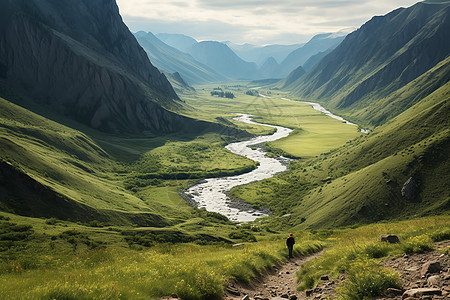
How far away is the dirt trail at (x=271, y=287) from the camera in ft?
60.4

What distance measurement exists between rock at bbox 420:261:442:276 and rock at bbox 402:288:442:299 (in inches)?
90.7

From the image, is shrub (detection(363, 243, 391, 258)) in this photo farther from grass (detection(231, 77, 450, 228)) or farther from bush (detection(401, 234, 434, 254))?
grass (detection(231, 77, 450, 228))

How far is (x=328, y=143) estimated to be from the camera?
18250 centimetres

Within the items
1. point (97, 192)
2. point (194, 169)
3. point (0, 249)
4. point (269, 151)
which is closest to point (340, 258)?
point (0, 249)

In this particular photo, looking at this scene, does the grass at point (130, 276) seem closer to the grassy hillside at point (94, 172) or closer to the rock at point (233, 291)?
the rock at point (233, 291)

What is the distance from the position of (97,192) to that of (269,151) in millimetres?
106065

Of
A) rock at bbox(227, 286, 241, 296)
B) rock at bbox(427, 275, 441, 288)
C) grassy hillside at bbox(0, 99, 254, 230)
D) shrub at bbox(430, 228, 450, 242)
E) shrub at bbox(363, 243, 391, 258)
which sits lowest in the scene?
rock at bbox(227, 286, 241, 296)

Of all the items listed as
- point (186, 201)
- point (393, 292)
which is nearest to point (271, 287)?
point (393, 292)

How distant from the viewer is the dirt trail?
18.4 metres

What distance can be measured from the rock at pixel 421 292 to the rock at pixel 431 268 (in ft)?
7.56

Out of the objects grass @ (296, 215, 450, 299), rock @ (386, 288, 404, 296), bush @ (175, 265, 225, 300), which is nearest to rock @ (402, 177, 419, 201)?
grass @ (296, 215, 450, 299)

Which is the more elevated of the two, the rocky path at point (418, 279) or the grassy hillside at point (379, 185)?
the grassy hillside at point (379, 185)

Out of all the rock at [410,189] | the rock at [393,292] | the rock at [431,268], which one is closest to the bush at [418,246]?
the rock at [431,268]

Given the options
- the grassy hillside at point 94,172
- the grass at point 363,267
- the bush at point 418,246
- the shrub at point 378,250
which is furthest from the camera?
the grassy hillside at point 94,172
